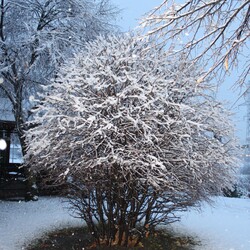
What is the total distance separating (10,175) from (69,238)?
8.41 meters

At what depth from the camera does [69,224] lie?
933 cm

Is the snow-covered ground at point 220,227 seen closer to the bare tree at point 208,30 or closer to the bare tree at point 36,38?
the bare tree at point 208,30

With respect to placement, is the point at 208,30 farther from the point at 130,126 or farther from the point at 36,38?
the point at 36,38

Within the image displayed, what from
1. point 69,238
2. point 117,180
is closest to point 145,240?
point 69,238

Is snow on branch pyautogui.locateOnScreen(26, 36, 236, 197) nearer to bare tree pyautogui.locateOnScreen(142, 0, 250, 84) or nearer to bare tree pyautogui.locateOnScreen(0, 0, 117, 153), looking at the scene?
bare tree pyautogui.locateOnScreen(142, 0, 250, 84)

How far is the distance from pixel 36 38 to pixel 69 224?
575 centimetres

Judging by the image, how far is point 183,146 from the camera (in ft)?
22.3

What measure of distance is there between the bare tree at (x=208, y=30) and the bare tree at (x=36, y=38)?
696 centimetres

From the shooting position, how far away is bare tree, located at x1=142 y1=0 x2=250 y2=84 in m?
4.79

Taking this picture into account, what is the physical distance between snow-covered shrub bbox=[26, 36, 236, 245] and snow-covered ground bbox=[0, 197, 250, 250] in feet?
4.96

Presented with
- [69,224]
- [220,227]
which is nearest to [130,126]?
[69,224]

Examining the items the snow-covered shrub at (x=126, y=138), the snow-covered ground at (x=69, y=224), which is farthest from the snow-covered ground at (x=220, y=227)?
the snow-covered shrub at (x=126, y=138)

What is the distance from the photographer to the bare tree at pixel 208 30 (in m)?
4.79

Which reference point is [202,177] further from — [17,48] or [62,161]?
[17,48]
